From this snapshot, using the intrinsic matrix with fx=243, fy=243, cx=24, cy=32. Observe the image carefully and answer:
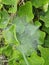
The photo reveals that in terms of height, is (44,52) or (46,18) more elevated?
(46,18)

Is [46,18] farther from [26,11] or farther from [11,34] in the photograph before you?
[11,34]

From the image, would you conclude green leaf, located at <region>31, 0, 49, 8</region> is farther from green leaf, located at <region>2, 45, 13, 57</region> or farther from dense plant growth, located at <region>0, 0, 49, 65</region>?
green leaf, located at <region>2, 45, 13, 57</region>

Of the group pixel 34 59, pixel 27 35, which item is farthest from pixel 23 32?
pixel 34 59

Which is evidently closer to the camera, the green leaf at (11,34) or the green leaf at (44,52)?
the green leaf at (11,34)

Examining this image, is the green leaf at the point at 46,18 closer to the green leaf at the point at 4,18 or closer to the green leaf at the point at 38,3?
the green leaf at the point at 38,3

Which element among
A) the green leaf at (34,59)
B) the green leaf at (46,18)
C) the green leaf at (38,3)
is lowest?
the green leaf at (34,59)

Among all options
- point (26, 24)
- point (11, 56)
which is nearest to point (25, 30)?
point (26, 24)

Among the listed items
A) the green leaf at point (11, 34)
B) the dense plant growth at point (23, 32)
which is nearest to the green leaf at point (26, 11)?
the dense plant growth at point (23, 32)
